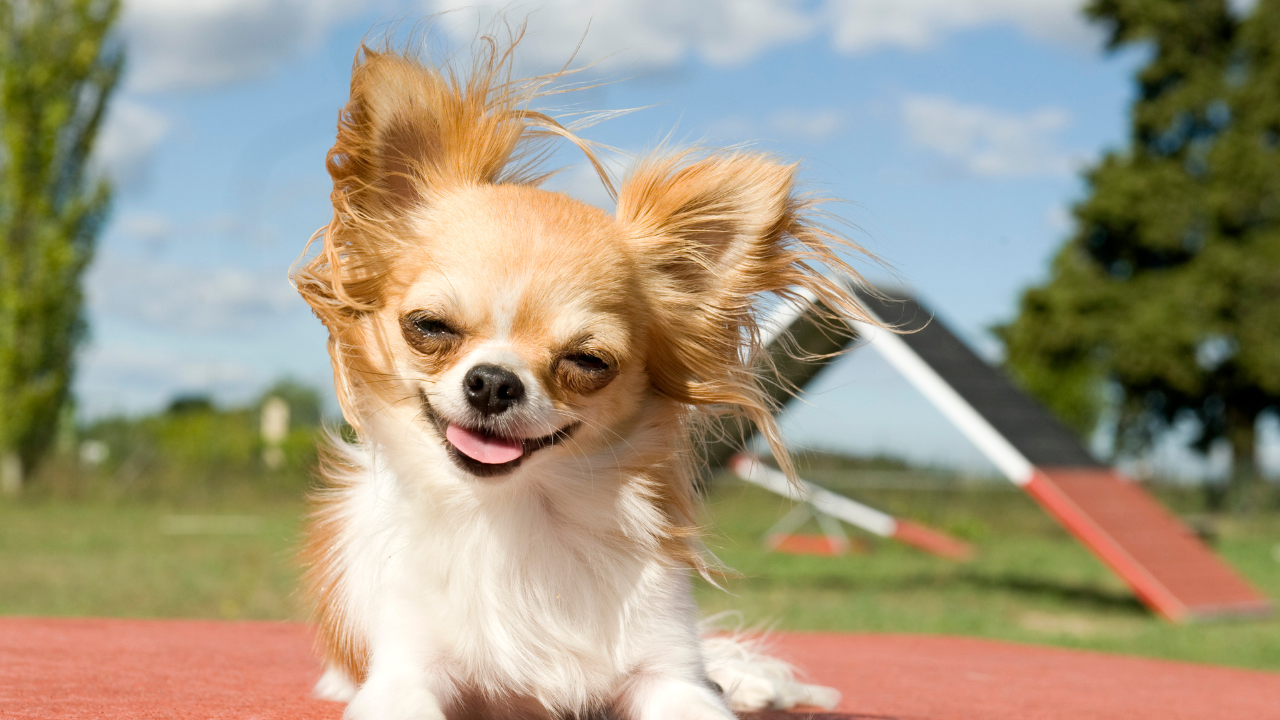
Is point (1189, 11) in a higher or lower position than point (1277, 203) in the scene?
higher

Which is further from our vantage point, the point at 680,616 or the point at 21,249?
the point at 21,249

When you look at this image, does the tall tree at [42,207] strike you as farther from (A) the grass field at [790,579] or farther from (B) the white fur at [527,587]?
(B) the white fur at [527,587]

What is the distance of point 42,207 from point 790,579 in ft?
57.7

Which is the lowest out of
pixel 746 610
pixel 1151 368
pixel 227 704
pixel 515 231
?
pixel 1151 368

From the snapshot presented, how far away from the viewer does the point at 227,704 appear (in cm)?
288

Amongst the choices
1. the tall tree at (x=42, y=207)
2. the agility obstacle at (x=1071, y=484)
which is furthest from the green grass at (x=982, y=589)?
the tall tree at (x=42, y=207)

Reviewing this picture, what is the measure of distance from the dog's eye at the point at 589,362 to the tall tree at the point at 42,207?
22.3 meters

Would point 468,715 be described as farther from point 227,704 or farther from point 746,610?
point 746,610

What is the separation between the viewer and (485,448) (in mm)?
2539

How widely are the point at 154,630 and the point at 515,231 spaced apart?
3592 mm

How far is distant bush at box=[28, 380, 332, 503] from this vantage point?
1845 centimetres

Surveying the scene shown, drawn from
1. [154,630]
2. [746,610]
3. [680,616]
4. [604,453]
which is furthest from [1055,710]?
[746,610]

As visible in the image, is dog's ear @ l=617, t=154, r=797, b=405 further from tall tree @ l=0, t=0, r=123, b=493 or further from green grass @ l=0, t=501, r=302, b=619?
tall tree @ l=0, t=0, r=123, b=493

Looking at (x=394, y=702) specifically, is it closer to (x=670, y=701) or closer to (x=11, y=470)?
(x=670, y=701)
